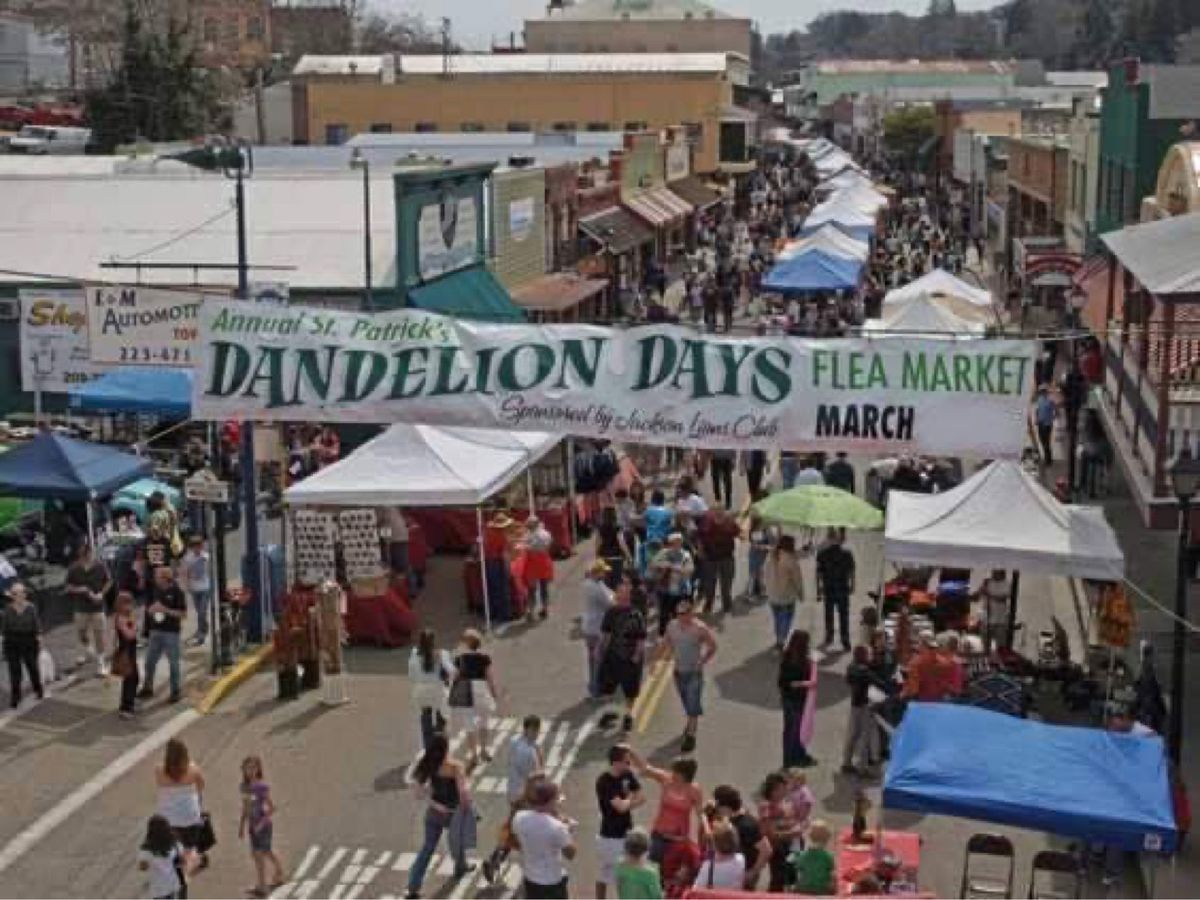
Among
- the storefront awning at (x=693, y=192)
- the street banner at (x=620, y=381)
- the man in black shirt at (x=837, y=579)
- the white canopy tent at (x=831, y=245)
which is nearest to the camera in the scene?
the street banner at (x=620, y=381)

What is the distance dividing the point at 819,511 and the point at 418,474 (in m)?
4.20

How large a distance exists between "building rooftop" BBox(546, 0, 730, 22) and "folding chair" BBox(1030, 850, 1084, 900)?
127 meters

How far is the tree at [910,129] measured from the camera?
317ft

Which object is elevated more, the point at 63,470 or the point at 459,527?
the point at 63,470

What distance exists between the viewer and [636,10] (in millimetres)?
141250

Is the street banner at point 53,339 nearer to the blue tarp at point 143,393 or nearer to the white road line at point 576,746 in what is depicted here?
the blue tarp at point 143,393

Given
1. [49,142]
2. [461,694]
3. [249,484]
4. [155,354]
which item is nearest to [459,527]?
[249,484]

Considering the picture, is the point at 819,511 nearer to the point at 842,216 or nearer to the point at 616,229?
the point at 616,229

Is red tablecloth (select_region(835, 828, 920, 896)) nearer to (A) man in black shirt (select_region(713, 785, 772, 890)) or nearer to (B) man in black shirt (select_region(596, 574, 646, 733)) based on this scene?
(A) man in black shirt (select_region(713, 785, 772, 890))

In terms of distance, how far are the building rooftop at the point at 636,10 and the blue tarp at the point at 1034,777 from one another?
127209mm

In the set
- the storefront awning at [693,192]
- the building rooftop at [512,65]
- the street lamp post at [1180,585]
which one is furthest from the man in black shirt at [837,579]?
the building rooftop at [512,65]

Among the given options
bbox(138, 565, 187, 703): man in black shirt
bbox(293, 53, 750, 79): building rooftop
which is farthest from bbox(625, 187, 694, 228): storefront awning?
bbox(138, 565, 187, 703): man in black shirt

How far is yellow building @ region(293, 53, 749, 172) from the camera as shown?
76250 millimetres

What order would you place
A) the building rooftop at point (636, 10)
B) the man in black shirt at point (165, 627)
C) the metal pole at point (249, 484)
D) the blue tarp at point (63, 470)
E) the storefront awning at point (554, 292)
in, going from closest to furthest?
the man in black shirt at point (165, 627)
the metal pole at point (249, 484)
the blue tarp at point (63, 470)
the storefront awning at point (554, 292)
the building rooftop at point (636, 10)
